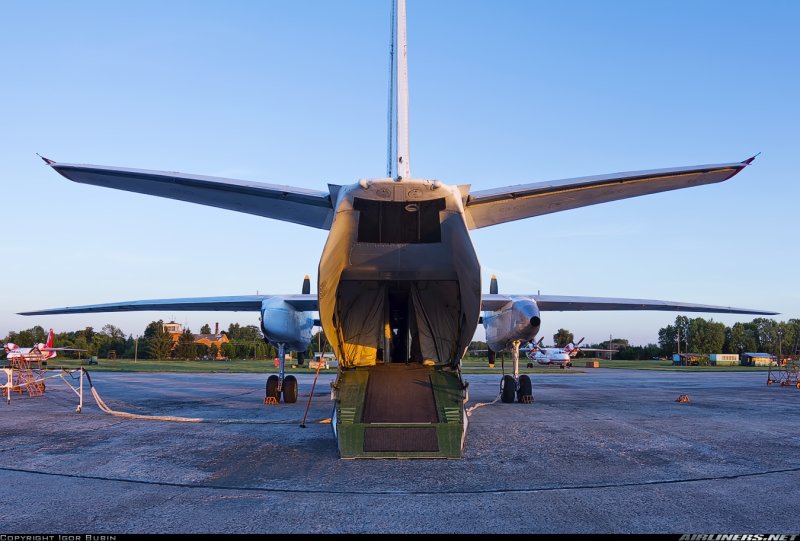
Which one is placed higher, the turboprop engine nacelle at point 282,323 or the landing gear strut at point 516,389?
the turboprop engine nacelle at point 282,323

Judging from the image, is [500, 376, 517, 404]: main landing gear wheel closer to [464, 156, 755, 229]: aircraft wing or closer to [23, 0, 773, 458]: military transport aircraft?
[23, 0, 773, 458]: military transport aircraft

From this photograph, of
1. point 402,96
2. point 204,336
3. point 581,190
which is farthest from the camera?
point 204,336

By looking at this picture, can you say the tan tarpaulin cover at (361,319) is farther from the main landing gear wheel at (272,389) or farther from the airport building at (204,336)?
the airport building at (204,336)

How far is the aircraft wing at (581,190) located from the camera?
241 inches

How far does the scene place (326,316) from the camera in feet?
23.2

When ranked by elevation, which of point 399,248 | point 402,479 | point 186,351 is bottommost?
point 186,351

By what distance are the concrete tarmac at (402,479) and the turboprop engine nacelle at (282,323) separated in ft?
6.80

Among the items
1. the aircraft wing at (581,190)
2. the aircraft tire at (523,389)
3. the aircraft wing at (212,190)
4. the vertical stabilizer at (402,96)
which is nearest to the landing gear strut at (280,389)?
the aircraft tire at (523,389)

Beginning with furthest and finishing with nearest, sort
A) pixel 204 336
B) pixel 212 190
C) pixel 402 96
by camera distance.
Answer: pixel 204 336
pixel 212 190
pixel 402 96

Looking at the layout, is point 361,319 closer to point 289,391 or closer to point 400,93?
point 400,93

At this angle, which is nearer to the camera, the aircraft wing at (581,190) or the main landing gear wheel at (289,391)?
the aircraft wing at (581,190)

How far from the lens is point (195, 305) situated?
531 inches

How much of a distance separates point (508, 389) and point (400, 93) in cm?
976

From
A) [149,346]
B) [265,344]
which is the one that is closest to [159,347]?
[149,346]
